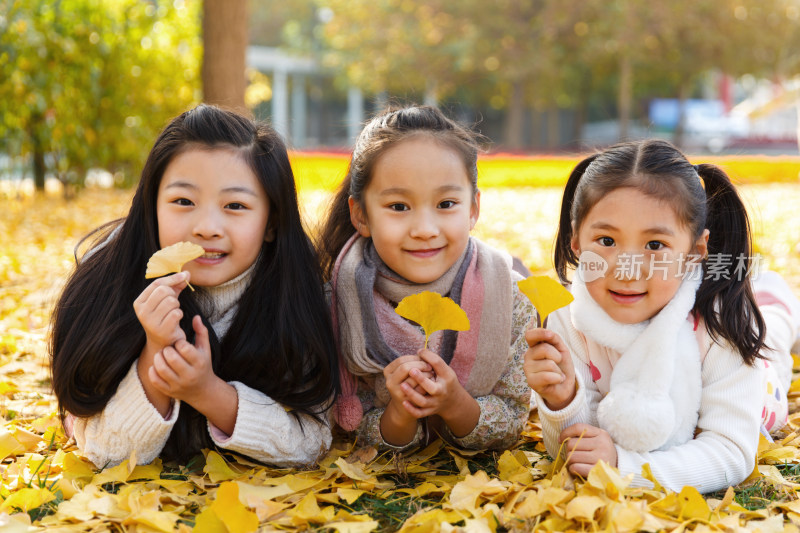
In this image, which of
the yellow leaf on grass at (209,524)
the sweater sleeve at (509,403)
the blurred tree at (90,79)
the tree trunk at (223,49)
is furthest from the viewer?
the blurred tree at (90,79)

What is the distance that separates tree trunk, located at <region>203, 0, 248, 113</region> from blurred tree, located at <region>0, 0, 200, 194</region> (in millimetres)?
1702

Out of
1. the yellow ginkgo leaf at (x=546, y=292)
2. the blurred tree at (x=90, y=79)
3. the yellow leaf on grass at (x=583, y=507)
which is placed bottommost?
the yellow leaf on grass at (x=583, y=507)

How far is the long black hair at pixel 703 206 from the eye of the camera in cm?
199

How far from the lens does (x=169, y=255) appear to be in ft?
6.01

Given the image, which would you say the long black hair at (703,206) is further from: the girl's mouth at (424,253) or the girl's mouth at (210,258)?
the girl's mouth at (210,258)

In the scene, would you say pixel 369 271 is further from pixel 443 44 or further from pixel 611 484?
pixel 443 44

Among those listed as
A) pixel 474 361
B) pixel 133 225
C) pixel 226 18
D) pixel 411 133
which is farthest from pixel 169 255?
pixel 226 18

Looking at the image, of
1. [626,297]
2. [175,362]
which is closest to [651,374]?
[626,297]

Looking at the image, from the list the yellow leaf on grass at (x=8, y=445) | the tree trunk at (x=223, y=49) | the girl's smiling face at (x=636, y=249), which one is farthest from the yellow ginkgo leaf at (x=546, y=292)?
the tree trunk at (x=223, y=49)

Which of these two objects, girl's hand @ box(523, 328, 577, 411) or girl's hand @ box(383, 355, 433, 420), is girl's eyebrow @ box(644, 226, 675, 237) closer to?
girl's hand @ box(523, 328, 577, 411)

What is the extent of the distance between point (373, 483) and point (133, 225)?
3.09 ft

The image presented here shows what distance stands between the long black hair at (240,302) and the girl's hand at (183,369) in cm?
19

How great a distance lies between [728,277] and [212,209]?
1.36m

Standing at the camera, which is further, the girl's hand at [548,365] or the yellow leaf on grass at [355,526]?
the girl's hand at [548,365]
